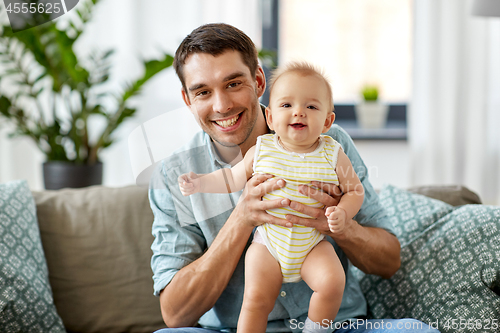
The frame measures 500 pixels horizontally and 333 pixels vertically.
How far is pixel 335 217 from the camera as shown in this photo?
925 millimetres

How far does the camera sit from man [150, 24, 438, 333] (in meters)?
1.07

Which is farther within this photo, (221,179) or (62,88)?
(62,88)

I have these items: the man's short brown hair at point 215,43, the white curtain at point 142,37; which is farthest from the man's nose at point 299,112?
the white curtain at point 142,37

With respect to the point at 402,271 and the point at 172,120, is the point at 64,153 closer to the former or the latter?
the point at 172,120

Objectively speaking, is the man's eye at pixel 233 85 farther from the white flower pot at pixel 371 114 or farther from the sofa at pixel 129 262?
the white flower pot at pixel 371 114

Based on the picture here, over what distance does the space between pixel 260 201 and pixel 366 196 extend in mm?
347

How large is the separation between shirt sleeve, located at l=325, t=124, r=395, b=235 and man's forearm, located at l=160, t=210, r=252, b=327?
336 mm

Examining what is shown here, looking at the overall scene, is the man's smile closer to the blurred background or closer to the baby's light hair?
the baby's light hair

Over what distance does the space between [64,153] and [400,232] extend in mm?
1826

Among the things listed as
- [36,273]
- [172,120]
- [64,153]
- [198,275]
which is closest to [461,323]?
[198,275]

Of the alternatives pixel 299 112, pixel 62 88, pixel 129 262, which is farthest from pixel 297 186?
pixel 62 88

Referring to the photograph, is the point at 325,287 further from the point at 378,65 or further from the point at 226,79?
the point at 378,65

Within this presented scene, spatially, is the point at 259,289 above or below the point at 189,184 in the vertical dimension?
below

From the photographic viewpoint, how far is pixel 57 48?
2326mm
